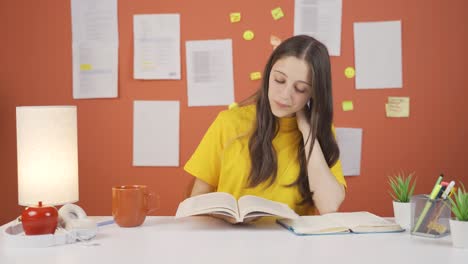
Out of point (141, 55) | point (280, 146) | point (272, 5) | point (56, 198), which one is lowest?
point (56, 198)

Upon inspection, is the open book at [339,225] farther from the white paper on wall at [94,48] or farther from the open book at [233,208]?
the white paper on wall at [94,48]

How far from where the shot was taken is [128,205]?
62.3 inches

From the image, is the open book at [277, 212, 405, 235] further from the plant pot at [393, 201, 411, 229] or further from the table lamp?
the table lamp

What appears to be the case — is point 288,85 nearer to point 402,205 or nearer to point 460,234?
point 402,205

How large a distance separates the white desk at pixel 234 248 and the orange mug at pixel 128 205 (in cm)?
2

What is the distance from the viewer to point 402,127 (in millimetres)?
3016

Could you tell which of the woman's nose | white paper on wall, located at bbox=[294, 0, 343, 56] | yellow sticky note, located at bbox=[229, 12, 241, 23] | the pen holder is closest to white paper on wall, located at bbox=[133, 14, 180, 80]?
yellow sticky note, located at bbox=[229, 12, 241, 23]

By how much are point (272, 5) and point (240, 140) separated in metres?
1.16

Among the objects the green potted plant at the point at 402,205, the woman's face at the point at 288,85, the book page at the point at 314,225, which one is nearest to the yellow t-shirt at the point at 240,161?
the woman's face at the point at 288,85

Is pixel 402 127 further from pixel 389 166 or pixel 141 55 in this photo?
pixel 141 55

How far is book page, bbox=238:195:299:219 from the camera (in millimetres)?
1535

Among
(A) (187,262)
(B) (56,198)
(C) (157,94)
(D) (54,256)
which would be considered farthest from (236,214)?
(C) (157,94)

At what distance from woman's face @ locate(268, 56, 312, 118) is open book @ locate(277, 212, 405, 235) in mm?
423

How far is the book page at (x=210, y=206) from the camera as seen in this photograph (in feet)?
5.03
